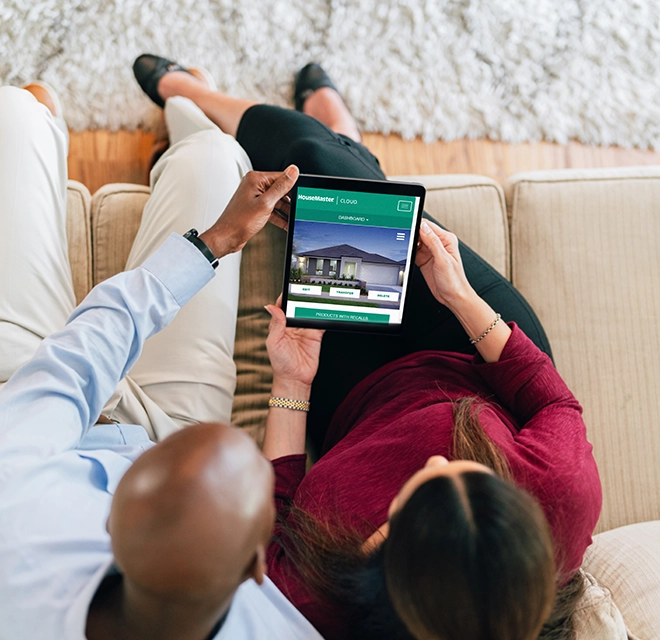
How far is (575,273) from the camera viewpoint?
126cm

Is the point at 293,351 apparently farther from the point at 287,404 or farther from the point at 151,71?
the point at 151,71

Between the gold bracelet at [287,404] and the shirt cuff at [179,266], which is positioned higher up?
the shirt cuff at [179,266]

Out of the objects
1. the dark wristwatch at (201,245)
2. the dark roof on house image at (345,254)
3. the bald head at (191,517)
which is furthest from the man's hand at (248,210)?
the bald head at (191,517)

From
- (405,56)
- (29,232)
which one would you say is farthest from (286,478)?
(405,56)

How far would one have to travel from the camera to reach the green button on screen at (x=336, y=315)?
3.52 ft

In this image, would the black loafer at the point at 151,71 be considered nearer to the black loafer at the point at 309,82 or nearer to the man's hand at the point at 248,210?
the black loafer at the point at 309,82

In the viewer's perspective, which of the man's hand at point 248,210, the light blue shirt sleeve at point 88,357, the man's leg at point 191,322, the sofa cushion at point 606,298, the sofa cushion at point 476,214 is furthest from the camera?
the sofa cushion at point 476,214

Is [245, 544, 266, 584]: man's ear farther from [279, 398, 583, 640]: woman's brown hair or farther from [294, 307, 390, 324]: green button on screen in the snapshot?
[294, 307, 390, 324]: green button on screen

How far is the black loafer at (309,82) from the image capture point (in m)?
1.56

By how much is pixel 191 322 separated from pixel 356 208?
35cm

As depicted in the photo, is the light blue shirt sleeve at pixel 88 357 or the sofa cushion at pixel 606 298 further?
the sofa cushion at pixel 606 298

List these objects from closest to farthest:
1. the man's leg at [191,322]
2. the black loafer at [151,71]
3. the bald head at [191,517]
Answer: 1. the bald head at [191,517]
2. the man's leg at [191,322]
3. the black loafer at [151,71]

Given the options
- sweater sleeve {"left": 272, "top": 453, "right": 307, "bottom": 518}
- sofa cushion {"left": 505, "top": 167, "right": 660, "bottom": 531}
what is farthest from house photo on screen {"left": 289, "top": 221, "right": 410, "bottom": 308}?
sofa cushion {"left": 505, "top": 167, "right": 660, "bottom": 531}

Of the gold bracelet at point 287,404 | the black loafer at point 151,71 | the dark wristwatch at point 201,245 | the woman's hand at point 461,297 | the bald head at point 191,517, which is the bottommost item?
the gold bracelet at point 287,404
